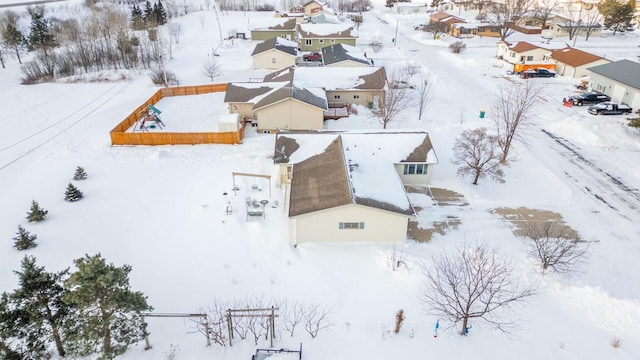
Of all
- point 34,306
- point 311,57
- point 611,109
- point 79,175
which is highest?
point 311,57

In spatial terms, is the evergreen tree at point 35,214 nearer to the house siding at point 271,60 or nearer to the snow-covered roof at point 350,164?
the snow-covered roof at point 350,164

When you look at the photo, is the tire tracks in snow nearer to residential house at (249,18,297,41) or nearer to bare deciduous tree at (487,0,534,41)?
residential house at (249,18,297,41)

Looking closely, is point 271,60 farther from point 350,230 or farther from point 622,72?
point 622,72

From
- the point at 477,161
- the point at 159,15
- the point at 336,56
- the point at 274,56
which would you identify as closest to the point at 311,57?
the point at 274,56

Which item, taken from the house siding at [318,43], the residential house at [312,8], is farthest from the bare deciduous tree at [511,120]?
the residential house at [312,8]

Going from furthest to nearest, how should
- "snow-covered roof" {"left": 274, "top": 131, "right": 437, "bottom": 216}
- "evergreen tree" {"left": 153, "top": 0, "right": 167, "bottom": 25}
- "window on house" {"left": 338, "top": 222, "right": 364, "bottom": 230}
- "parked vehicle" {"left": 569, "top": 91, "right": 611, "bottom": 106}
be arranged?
"evergreen tree" {"left": 153, "top": 0, "right": 167, "bottom": 25}
"parked vehicle" {"left": 569, "top": 91, "right": 611, "bottom": 106}
"snow-covered roof" {"left": 274, "top": 131, "right": 437, "bottom": 216}
"window on house" {"left": 338, "top": 222, "right": 364, "bottom": 230}

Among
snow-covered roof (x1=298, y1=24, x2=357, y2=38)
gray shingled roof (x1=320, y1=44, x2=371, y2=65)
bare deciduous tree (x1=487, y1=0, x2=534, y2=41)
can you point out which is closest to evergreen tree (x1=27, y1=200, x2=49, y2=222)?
gray shingled roof (x1=320, y1=44, x2=371, y2=65)
